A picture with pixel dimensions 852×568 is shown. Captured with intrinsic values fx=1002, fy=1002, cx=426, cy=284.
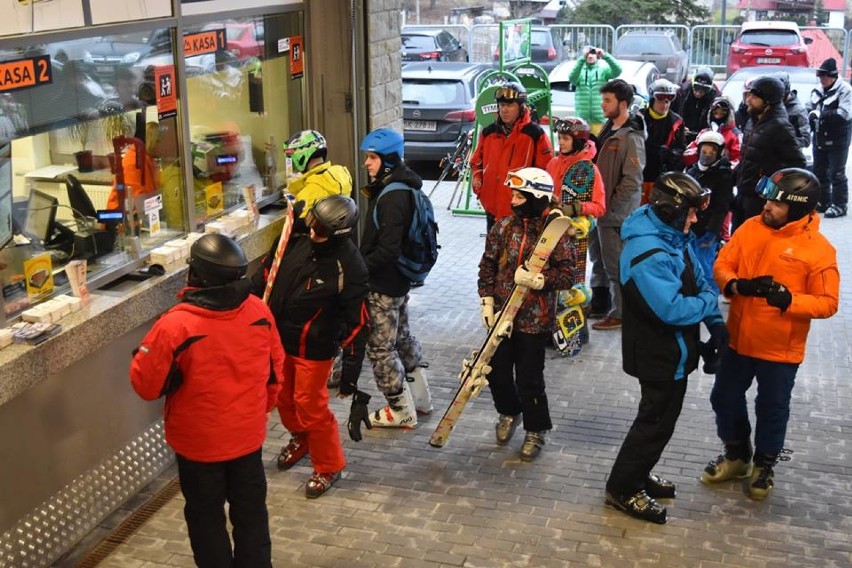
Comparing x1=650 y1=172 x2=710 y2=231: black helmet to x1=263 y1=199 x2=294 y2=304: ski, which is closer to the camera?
x1=650 y1=172 x2=710 y2=231: black helmet

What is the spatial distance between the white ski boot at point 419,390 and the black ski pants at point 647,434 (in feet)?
5.24

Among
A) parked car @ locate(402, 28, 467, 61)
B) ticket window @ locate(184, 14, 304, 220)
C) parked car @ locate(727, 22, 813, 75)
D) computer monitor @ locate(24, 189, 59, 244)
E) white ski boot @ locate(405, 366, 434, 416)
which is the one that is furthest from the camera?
parked car @ locate(402, 28, 467, 61)

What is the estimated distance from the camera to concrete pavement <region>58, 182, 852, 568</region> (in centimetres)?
501

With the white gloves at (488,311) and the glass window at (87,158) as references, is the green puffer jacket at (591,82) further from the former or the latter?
the glass window at (87,158)

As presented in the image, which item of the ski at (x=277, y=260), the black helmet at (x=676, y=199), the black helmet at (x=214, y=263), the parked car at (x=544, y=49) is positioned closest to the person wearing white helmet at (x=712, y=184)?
the black helmet at (x=676, y=199)

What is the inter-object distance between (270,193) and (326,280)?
2397 mm

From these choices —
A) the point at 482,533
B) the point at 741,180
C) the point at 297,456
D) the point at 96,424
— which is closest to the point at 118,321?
the point at 96,424

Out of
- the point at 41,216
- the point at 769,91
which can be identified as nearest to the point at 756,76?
the point at 769,91

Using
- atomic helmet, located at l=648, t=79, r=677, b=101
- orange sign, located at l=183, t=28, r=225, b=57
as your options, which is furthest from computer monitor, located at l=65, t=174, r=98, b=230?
atomic helmet, located at l=648, t=79, r=677, b=101

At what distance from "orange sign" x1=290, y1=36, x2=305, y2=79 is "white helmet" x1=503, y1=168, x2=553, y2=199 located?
8.75 ft

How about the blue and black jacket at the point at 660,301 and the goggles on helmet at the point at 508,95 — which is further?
the goggles on helmet at the point at 508,95

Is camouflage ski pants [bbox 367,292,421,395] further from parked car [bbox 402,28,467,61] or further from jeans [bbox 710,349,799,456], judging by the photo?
parked car [bbox 402,28,467,61]

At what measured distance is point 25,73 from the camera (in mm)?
4754

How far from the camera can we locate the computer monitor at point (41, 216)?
5113mm
